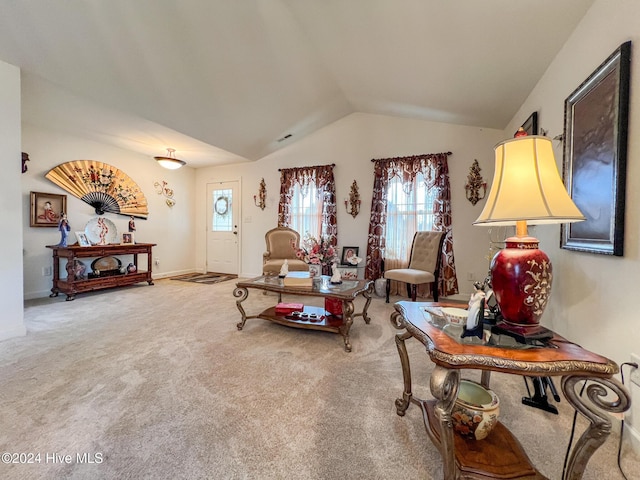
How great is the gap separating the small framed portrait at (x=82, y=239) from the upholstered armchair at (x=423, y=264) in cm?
427

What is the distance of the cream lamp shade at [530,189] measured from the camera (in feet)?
3.25

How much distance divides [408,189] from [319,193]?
1.47 m

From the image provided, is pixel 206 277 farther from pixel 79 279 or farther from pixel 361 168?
pixel 361 168

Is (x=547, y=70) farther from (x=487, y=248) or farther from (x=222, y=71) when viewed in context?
(x=222, y=71)

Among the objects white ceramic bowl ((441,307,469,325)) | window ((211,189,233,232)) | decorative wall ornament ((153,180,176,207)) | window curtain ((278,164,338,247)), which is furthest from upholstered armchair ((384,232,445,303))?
decorative wall ornament ((153,180,176,207))

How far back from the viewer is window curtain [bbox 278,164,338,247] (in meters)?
4.57

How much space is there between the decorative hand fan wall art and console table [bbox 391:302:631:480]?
499 cm

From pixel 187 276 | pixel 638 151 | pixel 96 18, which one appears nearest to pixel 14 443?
pixel 96 18

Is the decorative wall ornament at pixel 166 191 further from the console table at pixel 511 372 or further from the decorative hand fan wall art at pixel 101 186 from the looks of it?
the console table at pixel 511 372

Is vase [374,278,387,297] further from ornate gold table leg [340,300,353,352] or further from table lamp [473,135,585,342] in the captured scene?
table lamp [473,135,585,342]

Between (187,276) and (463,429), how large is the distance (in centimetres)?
536

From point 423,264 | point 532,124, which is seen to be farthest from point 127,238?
point 532,124

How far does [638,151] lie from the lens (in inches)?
47.1

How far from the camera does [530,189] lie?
1.02 metres
